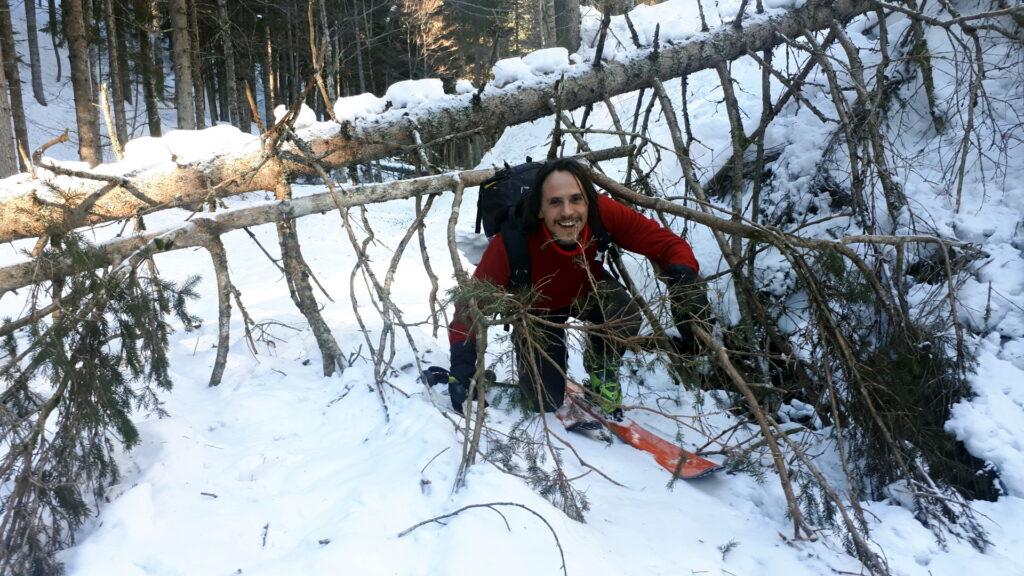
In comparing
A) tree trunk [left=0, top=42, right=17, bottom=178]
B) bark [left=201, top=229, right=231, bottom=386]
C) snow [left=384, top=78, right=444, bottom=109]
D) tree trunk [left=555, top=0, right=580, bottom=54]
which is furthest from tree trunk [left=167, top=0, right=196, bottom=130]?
bark [left=201, top=229, right=231, bottom=386]

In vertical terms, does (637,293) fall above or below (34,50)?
below

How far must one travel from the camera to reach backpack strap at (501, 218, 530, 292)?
9.19 ft

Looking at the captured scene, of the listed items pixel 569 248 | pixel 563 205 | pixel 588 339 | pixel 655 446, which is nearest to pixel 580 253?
pixel 569 248

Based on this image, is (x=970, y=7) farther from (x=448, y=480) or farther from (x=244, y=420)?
(x=244, y=420)

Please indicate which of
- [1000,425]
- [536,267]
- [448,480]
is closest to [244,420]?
[448,480]

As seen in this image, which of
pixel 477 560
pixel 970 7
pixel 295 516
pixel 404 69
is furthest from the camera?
pixel 404 69

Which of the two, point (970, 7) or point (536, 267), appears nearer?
point (536, 267)

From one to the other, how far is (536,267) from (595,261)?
348mm

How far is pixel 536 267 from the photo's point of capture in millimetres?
3068

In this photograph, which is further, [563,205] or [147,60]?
[147,60]

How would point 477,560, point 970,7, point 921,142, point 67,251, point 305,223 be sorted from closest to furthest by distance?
point 477,560
point 67,251
point 921,142
point 970,7
point 305,223

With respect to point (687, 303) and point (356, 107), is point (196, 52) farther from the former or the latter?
point (687, 303)

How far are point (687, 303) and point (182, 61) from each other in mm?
9457

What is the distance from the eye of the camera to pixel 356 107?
3693mm
